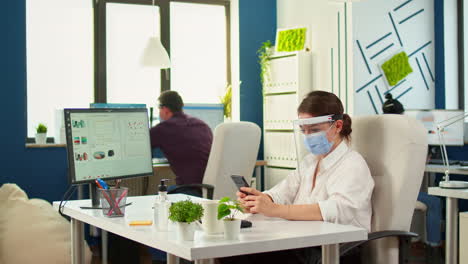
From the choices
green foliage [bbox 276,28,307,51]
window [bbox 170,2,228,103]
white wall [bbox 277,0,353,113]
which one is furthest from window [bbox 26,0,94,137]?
white wall [bbox 277,0,353,113]

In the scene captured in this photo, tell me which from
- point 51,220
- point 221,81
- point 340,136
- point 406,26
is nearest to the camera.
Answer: point 340,136

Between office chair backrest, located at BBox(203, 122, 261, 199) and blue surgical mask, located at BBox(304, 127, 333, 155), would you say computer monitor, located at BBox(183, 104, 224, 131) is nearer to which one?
office chair backrest, located at BBox(203, 122, 261, 199)

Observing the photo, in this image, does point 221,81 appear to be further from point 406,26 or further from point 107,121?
point 107,121

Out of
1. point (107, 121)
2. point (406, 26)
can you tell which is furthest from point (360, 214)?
point (406, 26)

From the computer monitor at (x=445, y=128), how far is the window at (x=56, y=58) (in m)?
3.06

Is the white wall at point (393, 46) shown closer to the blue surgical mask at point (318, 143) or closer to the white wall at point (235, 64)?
the white wall at point (235, 64)

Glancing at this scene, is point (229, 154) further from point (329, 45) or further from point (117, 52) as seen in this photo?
point (117, 52)

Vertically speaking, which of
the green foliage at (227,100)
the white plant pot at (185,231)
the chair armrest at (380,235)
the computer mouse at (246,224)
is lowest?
the chair armrest at (380,235)

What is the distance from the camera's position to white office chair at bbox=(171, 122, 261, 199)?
3730 mm

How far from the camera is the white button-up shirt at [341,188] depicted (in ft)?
6.79

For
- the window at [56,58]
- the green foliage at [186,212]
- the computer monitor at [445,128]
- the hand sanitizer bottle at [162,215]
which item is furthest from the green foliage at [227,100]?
the green foliage at [186,212]

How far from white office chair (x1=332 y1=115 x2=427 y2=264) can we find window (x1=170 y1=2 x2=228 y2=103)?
427 centimetres

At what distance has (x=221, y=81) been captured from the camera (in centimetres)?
656

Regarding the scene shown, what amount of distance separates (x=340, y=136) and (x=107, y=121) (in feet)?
3.23
